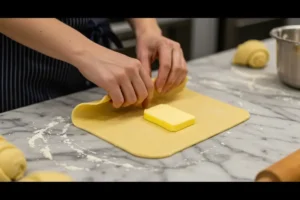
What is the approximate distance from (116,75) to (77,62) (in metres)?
0.08

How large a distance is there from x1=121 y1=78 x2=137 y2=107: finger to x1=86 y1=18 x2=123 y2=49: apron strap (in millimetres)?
317

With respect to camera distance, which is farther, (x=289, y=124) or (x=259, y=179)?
(x=289, y=124)

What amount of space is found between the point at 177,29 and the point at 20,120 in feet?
3.54

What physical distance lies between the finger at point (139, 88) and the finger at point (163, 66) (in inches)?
2.8

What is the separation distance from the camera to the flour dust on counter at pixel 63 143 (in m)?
0.68

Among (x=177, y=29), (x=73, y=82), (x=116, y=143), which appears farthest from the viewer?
(x=177, y=29)

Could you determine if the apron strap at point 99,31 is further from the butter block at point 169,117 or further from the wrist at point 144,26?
the butter block at point 169,117

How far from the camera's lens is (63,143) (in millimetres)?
750

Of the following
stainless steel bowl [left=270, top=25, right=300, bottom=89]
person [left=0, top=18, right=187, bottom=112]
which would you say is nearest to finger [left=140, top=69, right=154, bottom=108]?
person [left=0, top=18, right=187, bottom=112]

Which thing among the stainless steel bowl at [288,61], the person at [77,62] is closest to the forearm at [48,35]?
the person at [77,62]
